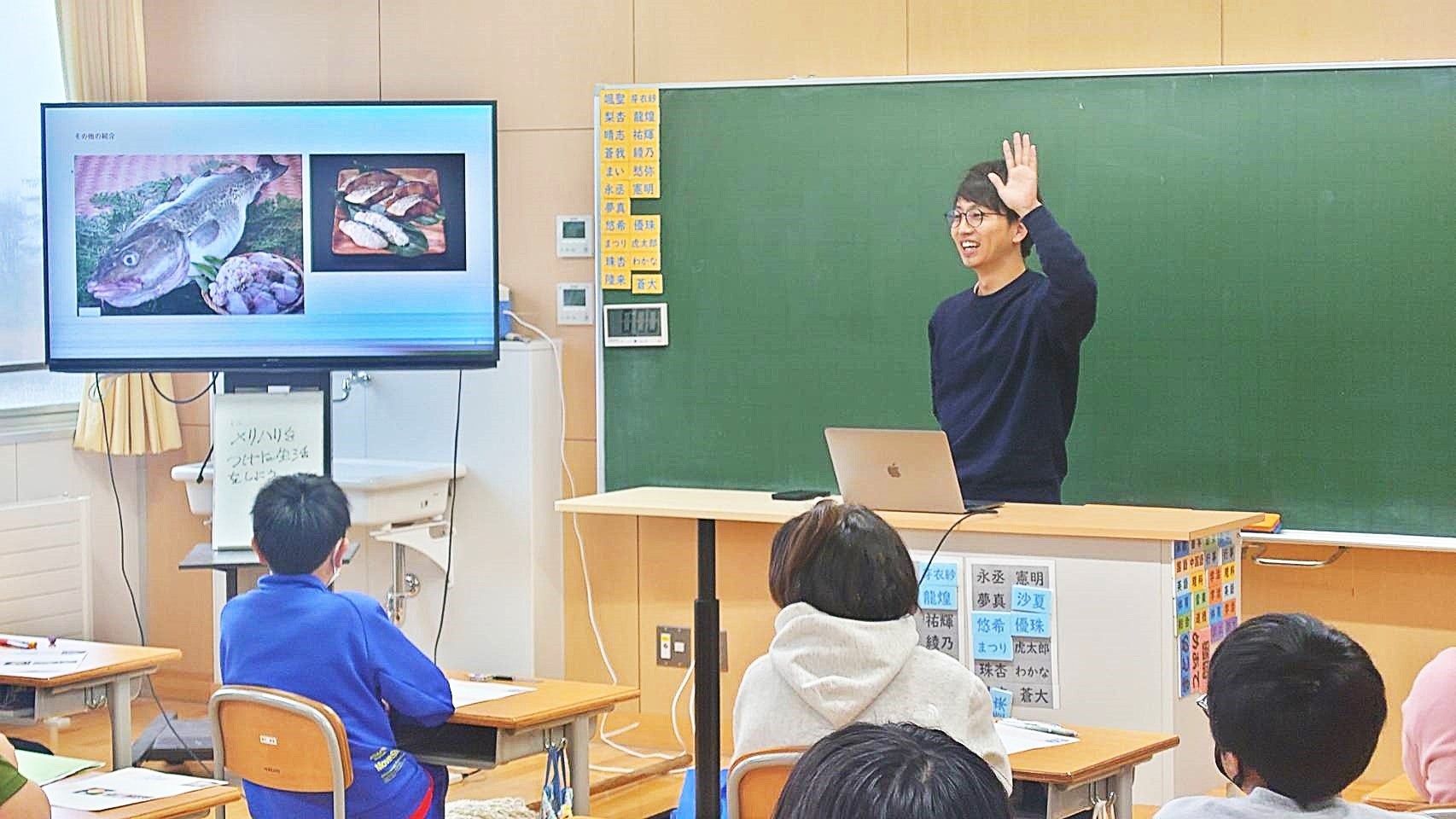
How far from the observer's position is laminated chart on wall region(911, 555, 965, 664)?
408cm

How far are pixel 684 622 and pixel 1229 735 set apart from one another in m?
3.87

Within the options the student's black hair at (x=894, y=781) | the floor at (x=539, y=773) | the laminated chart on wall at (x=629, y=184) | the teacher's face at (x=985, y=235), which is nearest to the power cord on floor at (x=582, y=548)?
the floor at (x=539, y=773)

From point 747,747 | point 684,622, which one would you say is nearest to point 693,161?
point 684,622

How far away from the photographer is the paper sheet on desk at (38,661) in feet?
12.9

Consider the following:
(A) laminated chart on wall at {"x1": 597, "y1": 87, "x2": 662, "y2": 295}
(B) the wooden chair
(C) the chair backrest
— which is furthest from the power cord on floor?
(C) the chair backrest

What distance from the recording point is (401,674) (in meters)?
3.61

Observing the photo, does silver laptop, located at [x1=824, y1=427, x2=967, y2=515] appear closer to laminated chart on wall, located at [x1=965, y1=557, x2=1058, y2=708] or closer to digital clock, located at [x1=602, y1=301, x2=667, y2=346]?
laminated chart on wall, located at [x1=965, y1=557, x2=1058, y2=708]

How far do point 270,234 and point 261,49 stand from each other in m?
1.43

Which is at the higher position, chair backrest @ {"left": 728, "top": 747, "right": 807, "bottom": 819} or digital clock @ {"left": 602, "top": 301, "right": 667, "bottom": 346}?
digital clock @ {"left": 602, "top": 301, "right": 667, "bottom": 346}

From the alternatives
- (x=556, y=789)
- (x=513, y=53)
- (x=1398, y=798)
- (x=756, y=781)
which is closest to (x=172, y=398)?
(x=513, y=53)

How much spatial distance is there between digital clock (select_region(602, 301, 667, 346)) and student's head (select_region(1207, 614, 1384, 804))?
369 centimetres

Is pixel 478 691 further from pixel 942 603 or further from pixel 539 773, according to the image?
pixel 539 773

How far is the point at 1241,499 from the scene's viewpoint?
481 centimetres

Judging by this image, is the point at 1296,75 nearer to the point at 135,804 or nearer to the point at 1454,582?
the point at 1454,582
